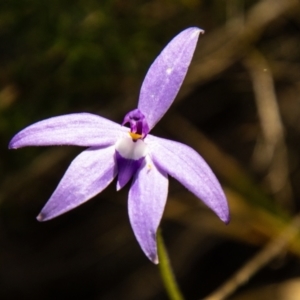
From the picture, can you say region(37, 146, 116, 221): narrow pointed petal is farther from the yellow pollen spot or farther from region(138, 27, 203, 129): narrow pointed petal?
region(138, 27, 203, 129): narrow pointed petal

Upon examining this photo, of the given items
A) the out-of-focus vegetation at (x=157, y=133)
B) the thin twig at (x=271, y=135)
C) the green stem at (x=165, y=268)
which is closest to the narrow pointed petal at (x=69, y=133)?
the green stem at (x=165, y=268)

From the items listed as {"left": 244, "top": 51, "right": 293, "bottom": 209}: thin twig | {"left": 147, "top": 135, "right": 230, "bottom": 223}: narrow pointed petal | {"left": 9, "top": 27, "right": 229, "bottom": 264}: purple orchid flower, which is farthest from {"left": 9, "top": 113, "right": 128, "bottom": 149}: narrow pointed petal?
{"left": 244, "top": 51, "right": 293, "bottom": 209}: thin twig

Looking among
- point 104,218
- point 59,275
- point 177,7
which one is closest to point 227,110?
point 177,7

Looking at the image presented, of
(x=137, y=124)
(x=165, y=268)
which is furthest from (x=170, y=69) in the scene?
(x=165, y=268)

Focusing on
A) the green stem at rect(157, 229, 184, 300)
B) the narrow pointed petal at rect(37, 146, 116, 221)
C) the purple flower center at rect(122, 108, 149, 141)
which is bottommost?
the green stem at rect(157, 229, 184, 300)

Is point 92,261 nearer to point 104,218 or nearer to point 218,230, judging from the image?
point 104,218

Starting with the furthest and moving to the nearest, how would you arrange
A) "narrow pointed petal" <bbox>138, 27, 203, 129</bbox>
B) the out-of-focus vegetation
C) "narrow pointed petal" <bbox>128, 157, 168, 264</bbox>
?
the out-of-focus vegetation → "narrow pointed petal" <bbox>138, 27, 203, 129</bbox> → "narrow pointed petal" <bbox>128, 157, 168, 264</bbox>
